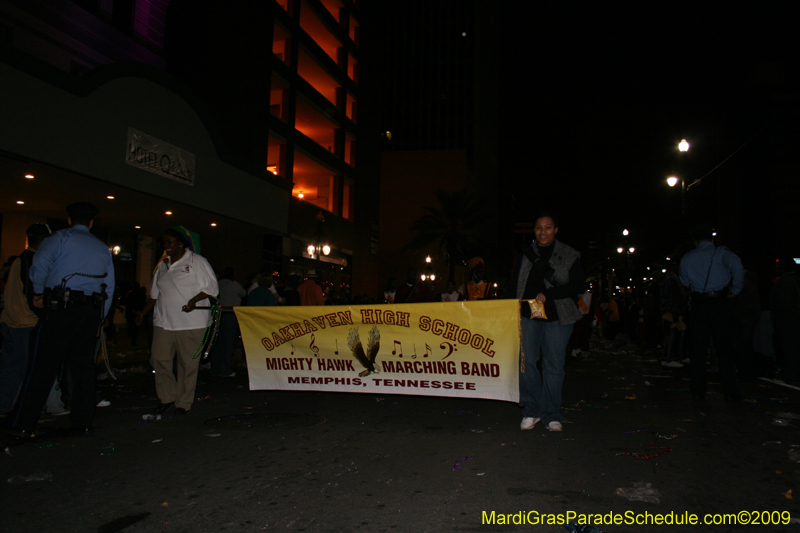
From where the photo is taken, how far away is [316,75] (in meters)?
32.9

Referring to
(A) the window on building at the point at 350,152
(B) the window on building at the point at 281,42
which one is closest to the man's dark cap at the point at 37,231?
(B) the window on building at the point at 281,42

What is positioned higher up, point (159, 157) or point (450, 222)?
point (450, 222)

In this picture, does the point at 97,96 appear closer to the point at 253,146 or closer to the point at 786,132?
the point at 253,146

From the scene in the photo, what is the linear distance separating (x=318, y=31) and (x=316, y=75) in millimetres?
2710

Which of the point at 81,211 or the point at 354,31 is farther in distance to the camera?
the point at 354,31

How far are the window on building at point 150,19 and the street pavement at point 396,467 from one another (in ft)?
62.3

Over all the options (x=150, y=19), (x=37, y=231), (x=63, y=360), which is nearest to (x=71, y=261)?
(x=63, y=360)

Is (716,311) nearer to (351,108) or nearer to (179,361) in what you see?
(179,361)

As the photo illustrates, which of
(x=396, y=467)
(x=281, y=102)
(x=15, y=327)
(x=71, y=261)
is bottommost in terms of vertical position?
(x=396, y=467)

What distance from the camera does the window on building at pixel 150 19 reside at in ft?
68.7

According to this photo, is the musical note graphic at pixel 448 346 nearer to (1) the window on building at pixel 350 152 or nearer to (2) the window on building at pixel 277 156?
(2) the window on building at pixel 277 156

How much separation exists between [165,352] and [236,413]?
99cm

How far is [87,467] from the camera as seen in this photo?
400 cm
